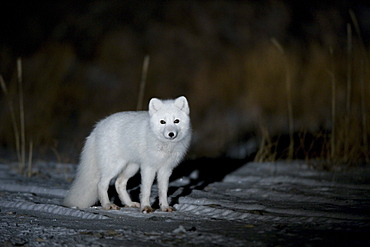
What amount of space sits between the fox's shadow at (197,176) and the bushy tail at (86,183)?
0.43 m

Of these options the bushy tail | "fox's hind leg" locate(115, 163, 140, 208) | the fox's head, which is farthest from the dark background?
the fox's head

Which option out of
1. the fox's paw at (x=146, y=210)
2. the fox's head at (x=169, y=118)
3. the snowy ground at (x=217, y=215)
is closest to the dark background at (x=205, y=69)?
the snowy ground at (x=217, y=215)

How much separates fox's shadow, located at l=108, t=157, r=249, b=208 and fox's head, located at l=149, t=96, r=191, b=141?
0.79 meters

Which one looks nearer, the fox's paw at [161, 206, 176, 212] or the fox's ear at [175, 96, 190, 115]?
the fox's paw at [161, 206, 176, 212]

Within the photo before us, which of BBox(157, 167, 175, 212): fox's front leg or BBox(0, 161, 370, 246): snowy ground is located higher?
BBox(157, 167, 175, 212): fox's front leg

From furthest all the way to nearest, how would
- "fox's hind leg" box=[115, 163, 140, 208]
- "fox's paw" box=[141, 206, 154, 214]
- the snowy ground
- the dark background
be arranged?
the dark background → "fox's hind leg" box=[115, 163, 140, 208] → "fox's paw" box=[141, 206, 154, 214] → the snowy ground

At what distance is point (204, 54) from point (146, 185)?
925cm

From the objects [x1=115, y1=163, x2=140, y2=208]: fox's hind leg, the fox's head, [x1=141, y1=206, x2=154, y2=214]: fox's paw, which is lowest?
[x1=141, y1=206, x2=154, y2=214]: fox's paw

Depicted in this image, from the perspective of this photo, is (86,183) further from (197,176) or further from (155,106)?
(197,176)

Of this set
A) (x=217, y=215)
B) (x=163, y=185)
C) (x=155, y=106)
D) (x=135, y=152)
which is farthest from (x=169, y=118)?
(x=217, y=215)

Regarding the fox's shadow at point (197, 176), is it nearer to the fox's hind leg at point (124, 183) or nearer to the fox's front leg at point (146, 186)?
the fox's hind leg at point (124, 183)

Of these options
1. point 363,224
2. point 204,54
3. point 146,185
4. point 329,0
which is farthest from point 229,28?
point 363,224

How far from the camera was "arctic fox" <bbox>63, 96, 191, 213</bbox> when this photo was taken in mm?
4375

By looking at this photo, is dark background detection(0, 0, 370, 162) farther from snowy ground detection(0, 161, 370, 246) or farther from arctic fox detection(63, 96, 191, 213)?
arctic fox detection(63, 96, 191, 213)
